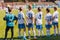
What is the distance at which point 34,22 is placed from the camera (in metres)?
15.1

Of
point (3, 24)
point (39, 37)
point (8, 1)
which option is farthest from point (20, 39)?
point (8, 1)

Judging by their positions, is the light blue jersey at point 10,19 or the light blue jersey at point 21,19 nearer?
the light blue jersey at point 10,19

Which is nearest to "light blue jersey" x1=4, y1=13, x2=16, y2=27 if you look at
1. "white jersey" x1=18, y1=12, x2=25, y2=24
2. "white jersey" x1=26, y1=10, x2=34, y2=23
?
"white jersey" x1=18, y1=12, x2=25, y2=24

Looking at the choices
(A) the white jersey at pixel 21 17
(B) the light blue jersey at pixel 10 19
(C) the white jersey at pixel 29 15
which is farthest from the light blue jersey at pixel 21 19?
(B) the light blue jersey at pixel 10 19

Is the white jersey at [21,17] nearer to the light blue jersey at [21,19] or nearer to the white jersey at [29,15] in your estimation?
the light blue jersey at [21,19]

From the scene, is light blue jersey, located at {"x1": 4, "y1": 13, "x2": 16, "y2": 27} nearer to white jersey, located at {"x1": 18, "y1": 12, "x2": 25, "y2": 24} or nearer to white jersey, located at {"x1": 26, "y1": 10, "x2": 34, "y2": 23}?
white jersey, located at {"x1": 18, "y1": 12, "x2": 25, "y2": 24}

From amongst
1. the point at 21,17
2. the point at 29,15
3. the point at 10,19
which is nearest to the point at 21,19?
the point at 21,17

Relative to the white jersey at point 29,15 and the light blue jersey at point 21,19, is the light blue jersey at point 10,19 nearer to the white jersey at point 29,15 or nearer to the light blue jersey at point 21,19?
the light blue jersey at point 21,19

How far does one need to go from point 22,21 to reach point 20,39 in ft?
3.49

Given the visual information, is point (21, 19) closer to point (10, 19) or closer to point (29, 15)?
point (29, 15)

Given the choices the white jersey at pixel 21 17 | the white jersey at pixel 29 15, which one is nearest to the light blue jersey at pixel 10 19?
the white jersey at pixel 21 17

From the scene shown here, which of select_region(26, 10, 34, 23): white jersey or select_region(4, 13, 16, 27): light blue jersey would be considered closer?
select_region(4, 13, 16, 27): light blue jersey

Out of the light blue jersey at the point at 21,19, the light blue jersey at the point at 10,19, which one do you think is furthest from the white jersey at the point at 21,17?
the light blue jersey at the point at 10,19

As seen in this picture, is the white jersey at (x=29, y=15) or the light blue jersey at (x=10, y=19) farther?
the white jersey at (x=29, y=15)
